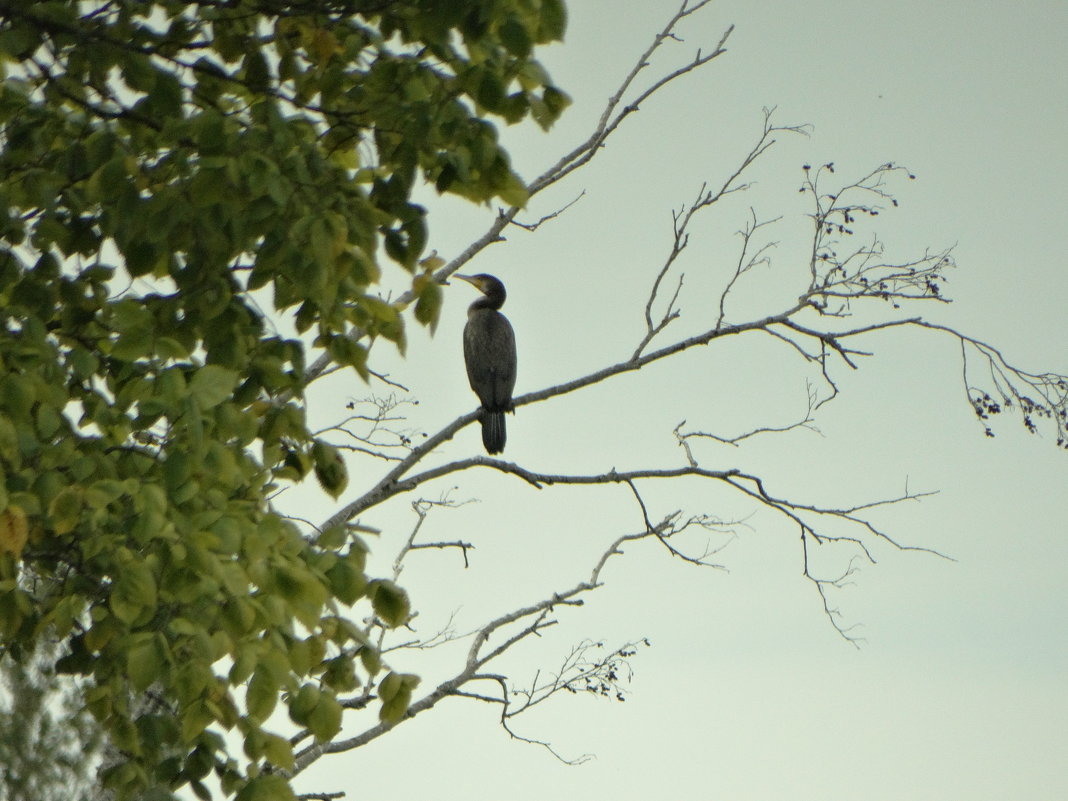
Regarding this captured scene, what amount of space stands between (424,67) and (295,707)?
1.86 meters

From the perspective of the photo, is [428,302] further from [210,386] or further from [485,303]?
[485,303]

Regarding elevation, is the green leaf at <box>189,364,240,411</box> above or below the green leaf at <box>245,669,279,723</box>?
above

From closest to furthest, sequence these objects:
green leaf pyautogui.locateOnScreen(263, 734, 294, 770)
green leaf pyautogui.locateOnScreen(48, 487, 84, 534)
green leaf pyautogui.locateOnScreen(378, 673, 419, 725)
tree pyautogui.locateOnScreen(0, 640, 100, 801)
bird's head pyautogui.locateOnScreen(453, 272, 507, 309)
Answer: green leaf pyautogui.locateOnScreen(48, 487, 84, 534), green leaf pyautogui.locateOnScreen(263, 734, 294, 770), green leaf pyautogui.locateOnScreen(378, 673, 419, 725), tree pyautogui.locateOnScreen(0, 640, 100, 801), bird's head pyautogui.locateOnScreen(453, 272, 507, 309)

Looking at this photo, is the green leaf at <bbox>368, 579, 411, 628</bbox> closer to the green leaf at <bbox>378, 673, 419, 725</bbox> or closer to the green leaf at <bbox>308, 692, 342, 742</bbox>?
the green leaf at <bbox>378, 673, 419, 725</bbox>

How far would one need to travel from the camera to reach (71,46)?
173 inches

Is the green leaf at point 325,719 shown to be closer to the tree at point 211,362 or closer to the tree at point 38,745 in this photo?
the tree at point 211,362

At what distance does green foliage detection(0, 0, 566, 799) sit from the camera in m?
3.35

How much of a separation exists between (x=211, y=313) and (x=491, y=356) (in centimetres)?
719

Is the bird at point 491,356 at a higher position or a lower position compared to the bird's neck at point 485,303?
lower

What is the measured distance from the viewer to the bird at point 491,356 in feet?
34.3

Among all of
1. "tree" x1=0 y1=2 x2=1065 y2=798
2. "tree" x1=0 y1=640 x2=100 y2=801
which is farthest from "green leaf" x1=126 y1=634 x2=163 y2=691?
"tree" x1=0 y1=640 x2=100 y2=801

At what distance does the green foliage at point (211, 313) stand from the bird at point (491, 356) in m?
5.72

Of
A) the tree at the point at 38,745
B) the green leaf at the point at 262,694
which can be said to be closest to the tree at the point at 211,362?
the green leaf at the point at 262,694

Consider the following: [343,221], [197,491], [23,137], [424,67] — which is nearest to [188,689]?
[197,491]
